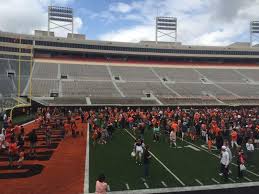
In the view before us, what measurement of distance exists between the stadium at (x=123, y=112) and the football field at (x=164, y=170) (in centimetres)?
4

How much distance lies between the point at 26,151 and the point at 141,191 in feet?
27.5

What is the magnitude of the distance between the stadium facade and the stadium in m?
0.19

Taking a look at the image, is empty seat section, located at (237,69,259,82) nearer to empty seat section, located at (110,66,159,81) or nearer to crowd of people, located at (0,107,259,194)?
empty seat section, located at (110,66,159,81)

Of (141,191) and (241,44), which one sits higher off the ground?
(241,44)

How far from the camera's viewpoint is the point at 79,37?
208ft

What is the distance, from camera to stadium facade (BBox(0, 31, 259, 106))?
149 feet

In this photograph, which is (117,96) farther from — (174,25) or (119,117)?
(174,25)

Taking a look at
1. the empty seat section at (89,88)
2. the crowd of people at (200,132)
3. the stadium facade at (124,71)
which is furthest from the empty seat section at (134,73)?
the crowd of people at (200,132)

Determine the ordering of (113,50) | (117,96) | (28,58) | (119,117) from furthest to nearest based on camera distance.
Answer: (113,50), (28,58), (117,96), (119,117)

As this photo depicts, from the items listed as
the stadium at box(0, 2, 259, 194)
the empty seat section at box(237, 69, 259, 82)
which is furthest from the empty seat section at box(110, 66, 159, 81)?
the empty seat section at box(237, 69, 259, 82)

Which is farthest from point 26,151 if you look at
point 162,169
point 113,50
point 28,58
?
point 113,50

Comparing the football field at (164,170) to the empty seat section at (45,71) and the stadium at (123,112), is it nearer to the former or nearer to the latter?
the stadium at (123,112)

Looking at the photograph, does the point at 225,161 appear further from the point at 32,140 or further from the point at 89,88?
the point at 89,88

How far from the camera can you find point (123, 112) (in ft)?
99.0
